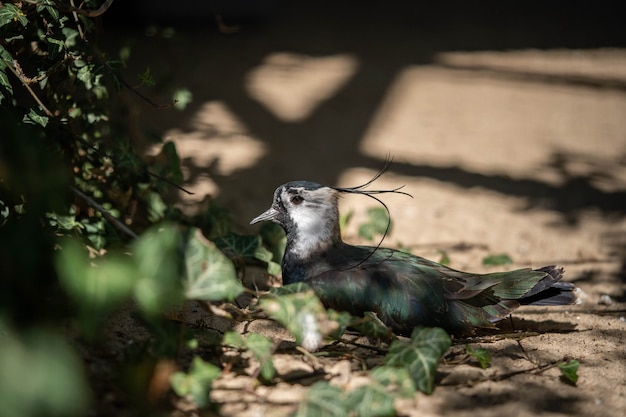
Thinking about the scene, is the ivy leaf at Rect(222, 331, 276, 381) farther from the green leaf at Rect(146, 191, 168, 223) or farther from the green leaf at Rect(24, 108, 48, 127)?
the green leaf at Rect(146, 191, 168, 223)

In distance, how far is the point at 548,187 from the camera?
17.4 feet

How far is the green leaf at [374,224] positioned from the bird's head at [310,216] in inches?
40.5

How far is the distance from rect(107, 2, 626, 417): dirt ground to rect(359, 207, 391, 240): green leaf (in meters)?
0.14

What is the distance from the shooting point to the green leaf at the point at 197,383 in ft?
7.11

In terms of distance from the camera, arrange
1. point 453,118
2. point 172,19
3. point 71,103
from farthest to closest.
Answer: point 172,19 < point 453,118 < point 71,103

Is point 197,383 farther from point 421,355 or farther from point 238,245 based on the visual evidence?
point 238,245

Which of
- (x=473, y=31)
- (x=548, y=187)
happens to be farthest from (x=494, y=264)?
(x=473, y=31)

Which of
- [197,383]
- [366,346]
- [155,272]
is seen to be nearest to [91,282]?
[155,272]

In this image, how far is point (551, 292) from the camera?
3.37 m

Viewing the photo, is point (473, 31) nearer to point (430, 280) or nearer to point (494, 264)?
point (494, 264)

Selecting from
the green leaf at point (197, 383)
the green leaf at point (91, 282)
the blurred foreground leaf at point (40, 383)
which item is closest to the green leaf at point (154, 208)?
the green leaf at point (197, 383)

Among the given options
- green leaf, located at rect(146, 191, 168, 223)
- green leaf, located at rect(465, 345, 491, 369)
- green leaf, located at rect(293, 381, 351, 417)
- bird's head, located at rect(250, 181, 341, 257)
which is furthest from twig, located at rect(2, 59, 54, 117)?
green leaf, located at rect(465, 345, 491, 369)

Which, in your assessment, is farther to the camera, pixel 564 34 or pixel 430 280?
pixel 564 34

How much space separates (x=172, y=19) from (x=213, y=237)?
436 centimetres
